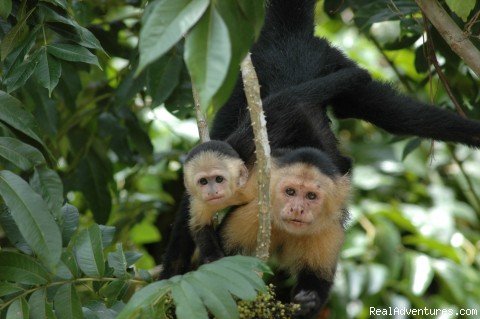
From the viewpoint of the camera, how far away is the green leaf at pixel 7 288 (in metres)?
2.22

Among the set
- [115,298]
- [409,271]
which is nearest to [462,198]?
[409,271]

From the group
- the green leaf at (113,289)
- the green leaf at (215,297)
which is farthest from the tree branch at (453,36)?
the green leaf at (113,289)

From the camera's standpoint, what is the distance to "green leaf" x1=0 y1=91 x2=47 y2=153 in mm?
2344

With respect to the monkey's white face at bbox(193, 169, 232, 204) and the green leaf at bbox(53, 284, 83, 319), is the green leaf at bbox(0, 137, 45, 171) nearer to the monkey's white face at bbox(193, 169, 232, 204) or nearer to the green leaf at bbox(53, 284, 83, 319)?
the green leaf at bbox(53, 284, 83, 319)

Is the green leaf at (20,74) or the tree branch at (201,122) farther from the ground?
the green leaf at (20,74)

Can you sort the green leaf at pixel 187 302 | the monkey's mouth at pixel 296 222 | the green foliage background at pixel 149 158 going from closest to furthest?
the green leaf at pixel 187 302 → the green foliage background at pixel 149 158 → the monkey's mouth at pixel 296 222

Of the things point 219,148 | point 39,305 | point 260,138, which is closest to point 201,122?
point 219,148

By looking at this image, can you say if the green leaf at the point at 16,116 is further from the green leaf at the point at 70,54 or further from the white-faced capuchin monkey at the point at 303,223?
the white-faced capuchin monkey at the point at 303,223

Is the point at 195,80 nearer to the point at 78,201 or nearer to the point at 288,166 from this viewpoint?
the point at 288,166

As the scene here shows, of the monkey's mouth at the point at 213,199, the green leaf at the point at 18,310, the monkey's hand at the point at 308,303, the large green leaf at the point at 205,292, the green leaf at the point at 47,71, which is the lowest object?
the monkey's hand at the point at 308,303

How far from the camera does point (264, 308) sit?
2533 millimetres

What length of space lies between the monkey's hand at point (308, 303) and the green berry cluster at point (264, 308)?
413 millimetres

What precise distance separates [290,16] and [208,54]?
2599 millimetres

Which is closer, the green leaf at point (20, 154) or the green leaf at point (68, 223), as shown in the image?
the green leaf at point (20, 154)
